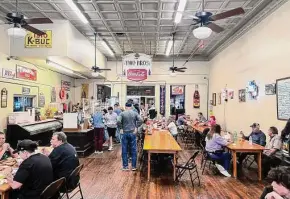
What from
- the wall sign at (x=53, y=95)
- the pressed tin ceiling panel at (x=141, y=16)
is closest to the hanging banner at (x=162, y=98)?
the pressed tin ceiling panel at (x=141, y=16)

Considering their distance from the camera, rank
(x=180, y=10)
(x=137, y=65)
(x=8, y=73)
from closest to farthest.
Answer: (x=180, y=10) → (x=8, y=73) → (x=137, y=65)

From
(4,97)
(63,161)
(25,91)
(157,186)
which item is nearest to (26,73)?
(25,91)

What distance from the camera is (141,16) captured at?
841 cm

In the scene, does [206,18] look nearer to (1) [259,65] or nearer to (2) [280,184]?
(2) [280,184]

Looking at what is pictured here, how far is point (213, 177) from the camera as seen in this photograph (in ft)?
21.8

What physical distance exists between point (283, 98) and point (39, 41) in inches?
271

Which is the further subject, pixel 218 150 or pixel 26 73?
pixel 26 73

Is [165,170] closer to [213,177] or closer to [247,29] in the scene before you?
[213,177]

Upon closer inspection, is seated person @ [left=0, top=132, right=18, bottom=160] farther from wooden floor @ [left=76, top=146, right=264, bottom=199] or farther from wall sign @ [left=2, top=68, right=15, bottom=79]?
wall sign @ [left=2, top=68, right=15, bottom=79]

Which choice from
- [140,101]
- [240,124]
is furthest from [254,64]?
[140,101]

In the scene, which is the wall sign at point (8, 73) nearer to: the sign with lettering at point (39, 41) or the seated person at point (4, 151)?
Result: the sign with lettering at point (39, 41)

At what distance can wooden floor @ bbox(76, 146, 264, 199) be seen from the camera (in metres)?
5.32

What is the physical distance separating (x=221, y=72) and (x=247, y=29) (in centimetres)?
397

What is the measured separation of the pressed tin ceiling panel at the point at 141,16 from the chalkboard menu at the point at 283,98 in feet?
6.54
